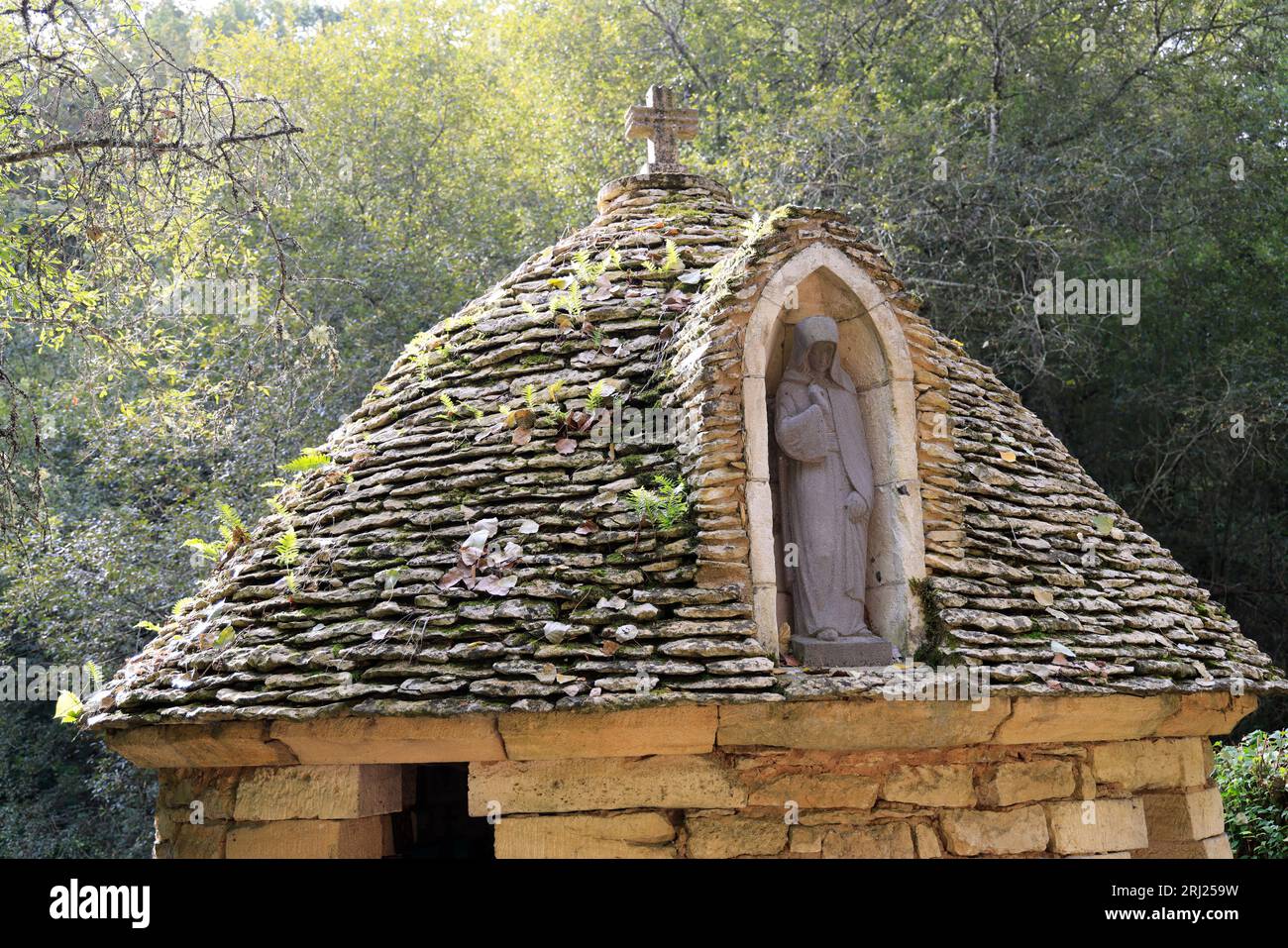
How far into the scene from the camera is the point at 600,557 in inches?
219

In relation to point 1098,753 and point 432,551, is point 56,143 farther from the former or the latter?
point 1098,753

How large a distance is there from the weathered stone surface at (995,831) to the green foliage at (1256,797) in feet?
12.1

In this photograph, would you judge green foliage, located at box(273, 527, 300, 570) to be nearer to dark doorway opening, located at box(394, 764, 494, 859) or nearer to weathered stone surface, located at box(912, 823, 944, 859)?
dark doorway opening, located at box(394, 764, 494, 859)

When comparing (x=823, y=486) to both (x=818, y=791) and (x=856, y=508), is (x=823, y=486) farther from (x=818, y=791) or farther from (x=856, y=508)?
(x=818, y=791)

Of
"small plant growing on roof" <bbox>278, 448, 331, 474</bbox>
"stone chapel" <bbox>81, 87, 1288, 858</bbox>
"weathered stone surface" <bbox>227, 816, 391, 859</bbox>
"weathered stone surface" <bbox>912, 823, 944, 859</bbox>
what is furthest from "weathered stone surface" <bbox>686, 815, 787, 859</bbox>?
"small plant growing on roof" <bbox>278, 448, 331, 474</bbox>

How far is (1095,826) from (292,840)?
13.4 feet

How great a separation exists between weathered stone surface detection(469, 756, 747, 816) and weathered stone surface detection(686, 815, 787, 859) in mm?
86

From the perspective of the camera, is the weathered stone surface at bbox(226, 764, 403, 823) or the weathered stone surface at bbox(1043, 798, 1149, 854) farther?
the weathered stone surface at bbox(1043, 798, 1149, 854)

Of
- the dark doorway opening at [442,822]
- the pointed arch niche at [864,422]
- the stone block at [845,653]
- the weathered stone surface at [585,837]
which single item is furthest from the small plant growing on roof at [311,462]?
the stone block at [845,653]

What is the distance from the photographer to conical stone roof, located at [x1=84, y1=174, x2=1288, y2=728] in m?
5.17

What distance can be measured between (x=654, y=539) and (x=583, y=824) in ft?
4.58

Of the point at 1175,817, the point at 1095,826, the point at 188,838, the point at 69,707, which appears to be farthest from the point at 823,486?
the point at 69,707

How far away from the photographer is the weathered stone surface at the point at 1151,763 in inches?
234

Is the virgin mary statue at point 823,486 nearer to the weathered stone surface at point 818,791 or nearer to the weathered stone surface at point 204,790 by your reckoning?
the weathered stone surface at point 818,791
